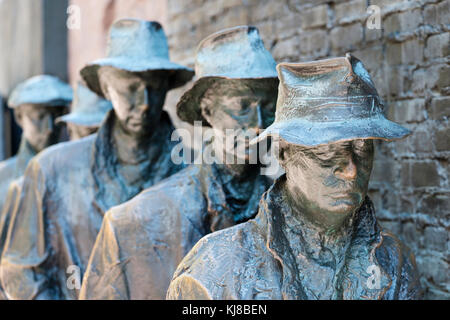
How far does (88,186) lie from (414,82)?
2068 mm

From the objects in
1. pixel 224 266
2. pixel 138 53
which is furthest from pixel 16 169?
pixel 224 266

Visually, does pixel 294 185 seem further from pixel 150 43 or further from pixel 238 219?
pixel 150 43

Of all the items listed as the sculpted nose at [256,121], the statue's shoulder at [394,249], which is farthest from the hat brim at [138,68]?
the statue's shoulder at [394,249]

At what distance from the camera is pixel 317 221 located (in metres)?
2.34

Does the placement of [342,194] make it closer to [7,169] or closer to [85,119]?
[85,119]

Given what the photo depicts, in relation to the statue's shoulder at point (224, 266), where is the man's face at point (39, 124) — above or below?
above

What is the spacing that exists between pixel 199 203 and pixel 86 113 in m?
2.60

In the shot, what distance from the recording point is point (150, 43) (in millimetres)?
4312

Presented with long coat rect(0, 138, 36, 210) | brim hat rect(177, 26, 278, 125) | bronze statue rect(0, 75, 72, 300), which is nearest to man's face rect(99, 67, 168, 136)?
brim hat rect(177, 26, 278, 125)

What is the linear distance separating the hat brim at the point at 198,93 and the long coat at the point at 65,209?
2.05 feet

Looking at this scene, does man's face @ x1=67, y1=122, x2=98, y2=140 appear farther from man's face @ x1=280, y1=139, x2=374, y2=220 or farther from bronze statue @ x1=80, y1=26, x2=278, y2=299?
man's face @ x1=280, y1=139, x2=374, y2=220

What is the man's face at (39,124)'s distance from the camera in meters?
6.25

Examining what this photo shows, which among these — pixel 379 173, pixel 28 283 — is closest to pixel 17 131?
pixel 28 283

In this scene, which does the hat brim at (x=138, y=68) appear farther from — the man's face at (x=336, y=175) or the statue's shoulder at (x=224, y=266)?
the man's face at (x=336, y=175)
